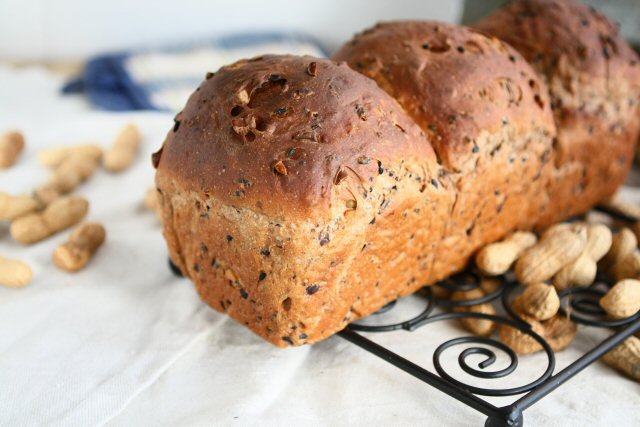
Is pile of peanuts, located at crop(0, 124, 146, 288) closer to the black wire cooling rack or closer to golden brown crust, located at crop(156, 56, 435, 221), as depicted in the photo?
the black wire cooling rack

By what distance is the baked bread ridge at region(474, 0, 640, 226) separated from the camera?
46.8 inches

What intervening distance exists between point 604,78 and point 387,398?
2.40ft

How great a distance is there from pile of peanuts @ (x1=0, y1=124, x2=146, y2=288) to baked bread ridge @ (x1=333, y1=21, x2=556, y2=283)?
0.55 m

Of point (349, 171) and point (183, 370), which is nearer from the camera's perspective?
point (349, 171)

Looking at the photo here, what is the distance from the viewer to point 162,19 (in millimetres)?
2684

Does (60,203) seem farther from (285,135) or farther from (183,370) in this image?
(285,135)

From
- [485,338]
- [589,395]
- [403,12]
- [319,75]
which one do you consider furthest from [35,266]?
[403,12]

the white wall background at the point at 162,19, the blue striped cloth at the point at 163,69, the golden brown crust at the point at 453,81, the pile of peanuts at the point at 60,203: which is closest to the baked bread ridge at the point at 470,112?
the golden brown crust at the point at 453,81

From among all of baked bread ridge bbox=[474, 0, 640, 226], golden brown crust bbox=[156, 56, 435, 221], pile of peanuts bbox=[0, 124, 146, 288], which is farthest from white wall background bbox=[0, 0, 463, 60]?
golden brown crust bbox=[156, 56, 435, 221]

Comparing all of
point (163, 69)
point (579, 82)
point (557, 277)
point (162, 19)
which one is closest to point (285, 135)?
point (557, 277)

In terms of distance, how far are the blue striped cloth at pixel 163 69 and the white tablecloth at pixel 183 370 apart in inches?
36.0

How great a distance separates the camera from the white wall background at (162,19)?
2.51 metres

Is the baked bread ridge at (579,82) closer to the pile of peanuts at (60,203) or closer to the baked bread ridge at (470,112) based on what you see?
the baked bread ridge at (470,112)

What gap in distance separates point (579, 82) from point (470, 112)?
1.06ft
